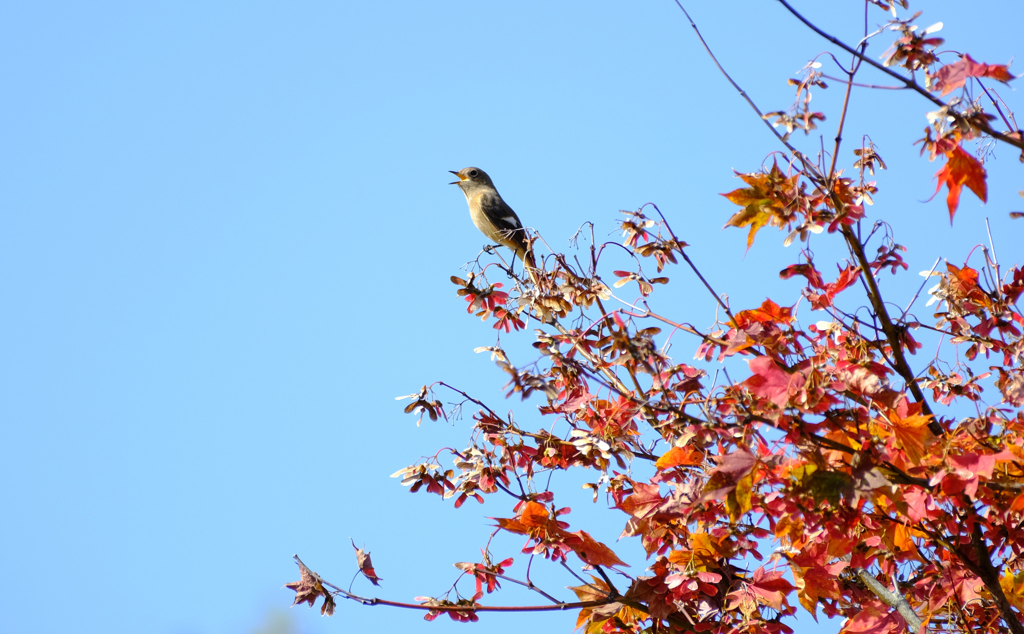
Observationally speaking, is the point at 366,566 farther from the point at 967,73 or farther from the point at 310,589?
the point at 967,73

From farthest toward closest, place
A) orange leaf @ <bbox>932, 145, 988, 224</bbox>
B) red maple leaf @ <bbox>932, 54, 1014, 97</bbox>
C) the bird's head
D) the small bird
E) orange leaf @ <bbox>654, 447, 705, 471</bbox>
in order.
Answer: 1. the bird's head
2. the small bird
3. orange leaf @ <bbox>654, 447, 705, 471</bbox>
4. orange leaf @ <bbox>932, 145, 988, 224</bbox>
5. red maple leaf @ <bbox>932, 54, 1014, 97</bbox>

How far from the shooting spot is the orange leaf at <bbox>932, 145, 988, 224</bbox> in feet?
8.26

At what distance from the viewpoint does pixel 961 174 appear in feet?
8.36

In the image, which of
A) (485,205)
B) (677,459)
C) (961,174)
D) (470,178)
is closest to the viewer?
(961,174)

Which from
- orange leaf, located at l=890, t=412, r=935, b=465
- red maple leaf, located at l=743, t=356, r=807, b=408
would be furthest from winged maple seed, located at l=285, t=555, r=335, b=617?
orange leaf, located at l=890, t=412, r=935, b=465

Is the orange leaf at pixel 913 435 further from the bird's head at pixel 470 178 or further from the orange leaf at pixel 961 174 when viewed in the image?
the bird's head at pixel 470 178

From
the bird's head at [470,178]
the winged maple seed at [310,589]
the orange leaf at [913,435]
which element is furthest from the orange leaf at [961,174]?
the bird's head at [470,178]

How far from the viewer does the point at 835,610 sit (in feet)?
11.3

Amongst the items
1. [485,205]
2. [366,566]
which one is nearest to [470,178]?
[485,205]

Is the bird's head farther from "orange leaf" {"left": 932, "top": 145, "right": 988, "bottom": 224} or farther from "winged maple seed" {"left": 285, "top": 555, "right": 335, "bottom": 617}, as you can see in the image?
"orange leaf" {"left": 932, "top": 145, "right": 988, "bottom": 224}

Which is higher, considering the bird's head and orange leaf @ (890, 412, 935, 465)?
the bird's head

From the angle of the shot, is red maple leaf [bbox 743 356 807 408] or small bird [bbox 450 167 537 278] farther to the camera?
small bird [bbox 450 167 537 278]

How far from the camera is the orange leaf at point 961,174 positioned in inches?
99.1

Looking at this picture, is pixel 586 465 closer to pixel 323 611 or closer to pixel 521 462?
pixel 521 462
